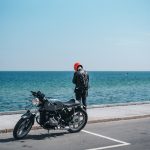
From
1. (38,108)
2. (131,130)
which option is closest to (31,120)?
(38,108)

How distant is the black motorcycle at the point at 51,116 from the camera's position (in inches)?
350

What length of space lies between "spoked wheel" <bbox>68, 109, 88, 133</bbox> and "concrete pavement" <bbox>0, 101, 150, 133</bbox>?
1.18 m

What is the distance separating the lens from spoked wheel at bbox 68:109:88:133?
9879 mm

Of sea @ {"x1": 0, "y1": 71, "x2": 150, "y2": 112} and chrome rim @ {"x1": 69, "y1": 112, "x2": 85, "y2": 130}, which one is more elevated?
chrome rim @ {"x1": 69, "y1": 112, "x2": 85, "y2": 130}

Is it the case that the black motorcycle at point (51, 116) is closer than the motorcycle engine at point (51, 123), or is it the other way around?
the black motorcycle at point (51, 116)

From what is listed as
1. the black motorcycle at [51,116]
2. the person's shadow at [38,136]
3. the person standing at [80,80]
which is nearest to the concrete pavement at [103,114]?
the person's shadow at [38,136]

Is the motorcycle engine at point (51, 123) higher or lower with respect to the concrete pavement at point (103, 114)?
higher

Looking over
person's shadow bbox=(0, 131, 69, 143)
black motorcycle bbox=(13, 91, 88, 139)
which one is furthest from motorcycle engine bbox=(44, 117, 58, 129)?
person's shadow bbox=(0, 131, 69, 143)

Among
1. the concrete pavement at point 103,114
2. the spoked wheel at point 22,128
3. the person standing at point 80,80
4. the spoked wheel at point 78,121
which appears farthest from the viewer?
the person standing at point 80,80

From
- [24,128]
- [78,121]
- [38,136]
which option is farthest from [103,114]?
[24,128]

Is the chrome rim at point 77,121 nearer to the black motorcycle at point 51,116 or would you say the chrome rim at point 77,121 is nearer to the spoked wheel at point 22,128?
the black motorcycle at point 51,116

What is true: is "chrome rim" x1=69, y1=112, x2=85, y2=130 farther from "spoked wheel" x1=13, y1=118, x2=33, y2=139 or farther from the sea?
"spoked wheel" x1=13, y1=118, x2=33, y2=139

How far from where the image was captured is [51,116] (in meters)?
9.27

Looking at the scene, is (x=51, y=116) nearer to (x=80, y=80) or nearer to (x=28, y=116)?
(x=28, y=116)
